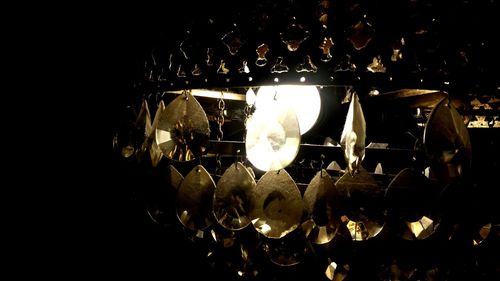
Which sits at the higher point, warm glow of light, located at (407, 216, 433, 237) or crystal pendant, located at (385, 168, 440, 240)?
crystal pendant, located at (385, 168, 440, 240)

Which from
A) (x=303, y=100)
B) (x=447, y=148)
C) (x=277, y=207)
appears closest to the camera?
(x=447, y=148)

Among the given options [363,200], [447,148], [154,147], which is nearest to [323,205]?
[363,200]

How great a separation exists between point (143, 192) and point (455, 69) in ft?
2.08

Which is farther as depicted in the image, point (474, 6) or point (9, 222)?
point (9, 222)

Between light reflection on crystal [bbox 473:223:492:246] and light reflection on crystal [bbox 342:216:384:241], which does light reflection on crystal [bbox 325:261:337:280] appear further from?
light reflection on crystal [bbox 473:223:492:246]

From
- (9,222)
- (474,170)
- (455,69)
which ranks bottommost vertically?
(9,222)

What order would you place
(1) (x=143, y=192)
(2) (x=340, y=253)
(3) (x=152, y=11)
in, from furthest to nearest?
1. (3) (x=152, y=11)
2. (1) (x=143, y=192)
3. (2) (x=340, y=253)

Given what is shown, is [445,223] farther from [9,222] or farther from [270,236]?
[9,222]

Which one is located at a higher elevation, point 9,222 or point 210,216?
point 210,216

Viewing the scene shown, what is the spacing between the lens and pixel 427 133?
1.55ft

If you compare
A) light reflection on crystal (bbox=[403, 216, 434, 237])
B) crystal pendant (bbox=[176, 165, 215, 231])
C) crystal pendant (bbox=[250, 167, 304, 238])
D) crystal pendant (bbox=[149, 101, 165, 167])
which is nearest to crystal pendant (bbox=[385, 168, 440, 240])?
light reflection on crystal (bbox=[403, 216, 434, 237])

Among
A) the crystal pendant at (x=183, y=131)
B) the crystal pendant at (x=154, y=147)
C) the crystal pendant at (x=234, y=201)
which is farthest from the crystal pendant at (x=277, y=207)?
the crystal pendant at (x=154, y=147)

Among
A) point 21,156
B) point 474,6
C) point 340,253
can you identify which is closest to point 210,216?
point 340,253

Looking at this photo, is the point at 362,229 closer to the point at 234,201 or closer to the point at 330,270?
the point at 330,270
